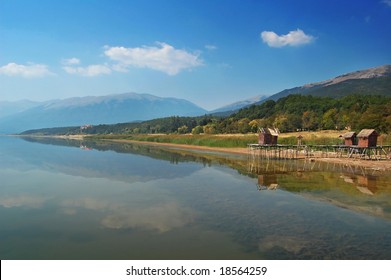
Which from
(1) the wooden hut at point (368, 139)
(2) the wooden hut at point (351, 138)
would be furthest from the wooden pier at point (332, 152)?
(2) the wooden hut at point (351, 138)

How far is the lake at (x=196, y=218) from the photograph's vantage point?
13.5 m

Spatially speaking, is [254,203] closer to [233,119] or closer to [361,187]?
[361,187]

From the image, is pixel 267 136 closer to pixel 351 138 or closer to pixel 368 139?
pixel 351 138

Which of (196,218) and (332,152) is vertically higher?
(332,152)

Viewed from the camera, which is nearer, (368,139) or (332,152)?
(368,139)

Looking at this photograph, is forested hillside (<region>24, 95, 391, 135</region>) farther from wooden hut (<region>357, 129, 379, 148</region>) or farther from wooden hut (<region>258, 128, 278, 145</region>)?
wooden hut (<region>357, 129, 379, 148</region>)

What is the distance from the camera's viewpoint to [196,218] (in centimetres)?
1839

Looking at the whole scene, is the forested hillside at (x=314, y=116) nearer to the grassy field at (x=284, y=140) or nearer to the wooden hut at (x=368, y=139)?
the grassy field at (x=284, y=140)

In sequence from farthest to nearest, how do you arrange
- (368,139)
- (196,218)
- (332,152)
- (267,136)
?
(267,136), (332,152), (368,139), (196,218)

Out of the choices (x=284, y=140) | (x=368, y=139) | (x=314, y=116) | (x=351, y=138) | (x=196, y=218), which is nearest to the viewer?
(x=196, y=218)

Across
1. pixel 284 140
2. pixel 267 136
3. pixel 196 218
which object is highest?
pixel 267 136

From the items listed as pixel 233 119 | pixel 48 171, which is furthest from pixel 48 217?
pixel 233 119

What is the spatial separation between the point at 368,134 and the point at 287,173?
17.6 m

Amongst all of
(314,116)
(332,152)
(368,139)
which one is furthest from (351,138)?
(314,116)
